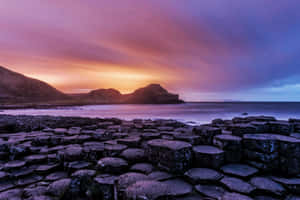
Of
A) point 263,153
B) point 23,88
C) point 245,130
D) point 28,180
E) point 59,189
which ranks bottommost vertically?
point 28,180

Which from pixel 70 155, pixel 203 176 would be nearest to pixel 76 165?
pixel 70 155

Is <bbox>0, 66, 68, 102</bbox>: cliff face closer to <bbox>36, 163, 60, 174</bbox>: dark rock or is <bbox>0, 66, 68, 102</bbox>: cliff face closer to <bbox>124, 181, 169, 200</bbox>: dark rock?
<bbox>36, 163, 60, 174</bbox>: dark rock

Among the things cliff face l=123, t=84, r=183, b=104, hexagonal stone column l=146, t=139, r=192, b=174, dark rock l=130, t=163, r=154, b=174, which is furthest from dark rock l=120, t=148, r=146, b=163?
cliff face l=123, t=84, r=183, b=104

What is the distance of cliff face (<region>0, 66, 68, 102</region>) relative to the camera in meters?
83.9

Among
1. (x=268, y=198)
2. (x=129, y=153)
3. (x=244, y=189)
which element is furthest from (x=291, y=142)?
(x=129, y=153)

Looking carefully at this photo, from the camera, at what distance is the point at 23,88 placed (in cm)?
9138

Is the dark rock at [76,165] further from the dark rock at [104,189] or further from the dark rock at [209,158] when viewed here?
the dark rock at [209,158]

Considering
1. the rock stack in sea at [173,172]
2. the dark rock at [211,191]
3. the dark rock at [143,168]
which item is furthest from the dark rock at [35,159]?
the dark rock at [211,191]

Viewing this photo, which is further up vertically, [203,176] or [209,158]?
[209,158]

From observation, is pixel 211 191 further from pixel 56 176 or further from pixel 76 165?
pixel 56 176

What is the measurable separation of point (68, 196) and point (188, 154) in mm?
2090

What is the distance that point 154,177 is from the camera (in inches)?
93.9

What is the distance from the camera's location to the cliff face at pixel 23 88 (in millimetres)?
83894

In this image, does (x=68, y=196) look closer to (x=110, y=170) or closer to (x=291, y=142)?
(x=110, y=170)
